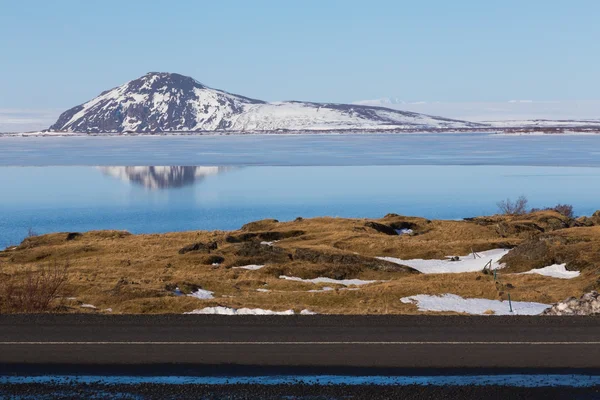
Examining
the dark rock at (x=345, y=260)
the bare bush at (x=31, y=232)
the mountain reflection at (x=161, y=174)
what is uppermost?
the dark rock at (x=345, y=260)

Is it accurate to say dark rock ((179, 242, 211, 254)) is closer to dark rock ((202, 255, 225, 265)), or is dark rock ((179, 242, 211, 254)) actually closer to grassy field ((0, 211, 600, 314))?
grassy field ((0, 211, 600, 314))

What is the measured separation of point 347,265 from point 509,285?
405 inches

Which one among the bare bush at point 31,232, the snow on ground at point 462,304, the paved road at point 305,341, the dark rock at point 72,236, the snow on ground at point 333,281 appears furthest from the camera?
the bare bush at point 31,232

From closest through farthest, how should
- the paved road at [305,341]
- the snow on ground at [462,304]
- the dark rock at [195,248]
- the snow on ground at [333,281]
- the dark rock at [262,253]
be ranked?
the paved road at [305,341] → the snow on ground at [462,304] → the snow on ground at [333,281] → the dark rock at [262,253] → the dark rock at [195,248]

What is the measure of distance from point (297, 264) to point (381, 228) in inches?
781

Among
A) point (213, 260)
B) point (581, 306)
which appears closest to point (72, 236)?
point (213, 260)

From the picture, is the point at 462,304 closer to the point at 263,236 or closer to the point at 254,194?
the point at 263,236

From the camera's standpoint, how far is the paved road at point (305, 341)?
1217cm

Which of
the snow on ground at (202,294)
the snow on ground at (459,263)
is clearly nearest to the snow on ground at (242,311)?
the snow on ground at (202,294)

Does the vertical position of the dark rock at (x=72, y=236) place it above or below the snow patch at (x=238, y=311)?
below

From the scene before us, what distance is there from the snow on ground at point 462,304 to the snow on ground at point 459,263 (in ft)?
38.8

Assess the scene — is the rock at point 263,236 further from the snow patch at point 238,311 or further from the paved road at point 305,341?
the paved road at point 305,341

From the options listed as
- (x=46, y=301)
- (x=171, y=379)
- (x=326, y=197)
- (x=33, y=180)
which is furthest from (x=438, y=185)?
(x=171, y=379)

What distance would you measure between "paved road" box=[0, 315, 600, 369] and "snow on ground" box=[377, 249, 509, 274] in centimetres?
2949
